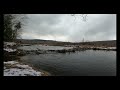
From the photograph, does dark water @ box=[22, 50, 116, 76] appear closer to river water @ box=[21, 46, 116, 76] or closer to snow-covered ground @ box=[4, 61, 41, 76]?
river water @ box=[21, 46, 116, 76]

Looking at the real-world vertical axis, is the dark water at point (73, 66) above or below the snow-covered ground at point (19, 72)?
below

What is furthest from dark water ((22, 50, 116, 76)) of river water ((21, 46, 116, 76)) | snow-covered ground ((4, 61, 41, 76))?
snow-covered ground ((4, 61, 41, 76))

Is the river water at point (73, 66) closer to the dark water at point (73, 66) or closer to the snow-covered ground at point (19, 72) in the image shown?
the dark water at point (73, 66)

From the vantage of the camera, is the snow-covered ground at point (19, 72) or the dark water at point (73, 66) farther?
the dark water at point (73, 66)

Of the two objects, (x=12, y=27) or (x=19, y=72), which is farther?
(x=12, y=27)

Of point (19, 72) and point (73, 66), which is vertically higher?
point (19, 72)

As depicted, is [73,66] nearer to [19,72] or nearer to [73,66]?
[73,66]

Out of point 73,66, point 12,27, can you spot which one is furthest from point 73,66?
point 12,27

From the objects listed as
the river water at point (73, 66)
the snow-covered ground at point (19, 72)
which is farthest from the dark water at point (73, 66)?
the snow-covered ground at point (19, 72)

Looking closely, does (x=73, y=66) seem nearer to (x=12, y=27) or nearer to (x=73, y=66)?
(x=73, y=66)

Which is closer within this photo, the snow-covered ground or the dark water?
the snow-covered ground

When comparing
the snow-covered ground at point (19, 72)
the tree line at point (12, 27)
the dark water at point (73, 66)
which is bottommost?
the dark water at point (73, 66)
